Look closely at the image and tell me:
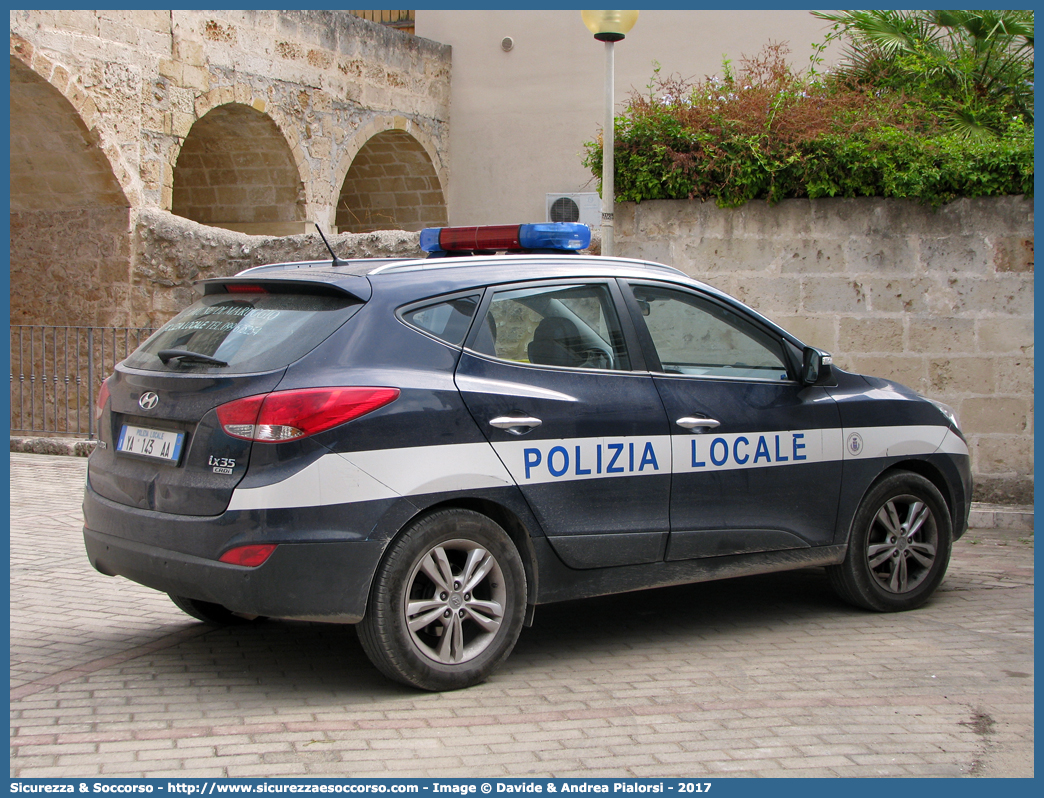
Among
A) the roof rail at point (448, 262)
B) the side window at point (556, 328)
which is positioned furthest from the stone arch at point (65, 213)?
the side window at point (556, 328)

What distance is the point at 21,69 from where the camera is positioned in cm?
1298

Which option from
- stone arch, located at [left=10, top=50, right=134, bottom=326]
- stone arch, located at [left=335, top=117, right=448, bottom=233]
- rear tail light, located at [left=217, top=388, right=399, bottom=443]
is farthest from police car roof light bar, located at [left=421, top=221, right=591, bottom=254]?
stone arch, located at [left=335, top=117, right=448, bottom=233]

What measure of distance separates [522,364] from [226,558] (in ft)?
4.55

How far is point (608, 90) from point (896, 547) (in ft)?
13.7

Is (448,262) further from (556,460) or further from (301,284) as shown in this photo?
(556,460)

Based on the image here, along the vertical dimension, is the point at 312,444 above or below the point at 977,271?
below

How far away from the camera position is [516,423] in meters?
4.34

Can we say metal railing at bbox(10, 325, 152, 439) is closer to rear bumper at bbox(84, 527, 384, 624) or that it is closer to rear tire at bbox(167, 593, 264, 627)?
rear tire at bbox(167, 593, 264, 627)

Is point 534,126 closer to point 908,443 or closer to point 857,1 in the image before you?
point 857,1

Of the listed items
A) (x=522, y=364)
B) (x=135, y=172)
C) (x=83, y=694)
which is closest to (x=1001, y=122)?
(x=522, y=364)

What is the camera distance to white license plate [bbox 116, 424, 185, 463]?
411cm

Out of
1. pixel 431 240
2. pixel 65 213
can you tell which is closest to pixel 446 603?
pixel 431 240

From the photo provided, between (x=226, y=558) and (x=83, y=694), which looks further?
(x=83, y=694)

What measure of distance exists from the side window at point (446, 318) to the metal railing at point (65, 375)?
26.0 feet
